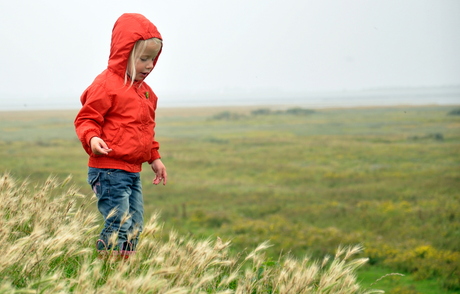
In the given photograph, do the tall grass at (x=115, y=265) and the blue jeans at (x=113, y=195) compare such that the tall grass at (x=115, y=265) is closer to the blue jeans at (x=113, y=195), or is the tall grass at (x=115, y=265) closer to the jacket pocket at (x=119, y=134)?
the blue jeans at (x=113, y=195)

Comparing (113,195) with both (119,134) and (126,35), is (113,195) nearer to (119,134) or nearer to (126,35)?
(119,134)

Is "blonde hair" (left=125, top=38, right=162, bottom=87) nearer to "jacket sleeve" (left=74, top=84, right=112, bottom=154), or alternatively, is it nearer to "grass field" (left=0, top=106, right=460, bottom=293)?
"jacket sleeve" (left=74, top=84, right=112, bottom=154)

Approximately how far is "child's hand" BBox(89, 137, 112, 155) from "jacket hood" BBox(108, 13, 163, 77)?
2.05ft

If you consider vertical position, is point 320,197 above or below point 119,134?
below

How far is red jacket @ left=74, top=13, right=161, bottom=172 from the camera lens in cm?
395

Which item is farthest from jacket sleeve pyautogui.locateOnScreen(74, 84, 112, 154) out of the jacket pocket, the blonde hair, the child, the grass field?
the grass field

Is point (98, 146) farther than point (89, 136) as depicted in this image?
No

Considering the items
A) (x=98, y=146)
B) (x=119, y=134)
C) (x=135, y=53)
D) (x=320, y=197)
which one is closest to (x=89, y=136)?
(x=98, y=146)

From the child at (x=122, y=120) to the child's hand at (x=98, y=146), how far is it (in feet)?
0.22

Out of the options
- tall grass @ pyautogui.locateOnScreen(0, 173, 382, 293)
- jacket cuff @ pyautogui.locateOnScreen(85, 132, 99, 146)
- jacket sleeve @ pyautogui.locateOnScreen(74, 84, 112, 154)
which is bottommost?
tall grass @ pyautogui.locateOnScreen(0, 173, 382, 293)

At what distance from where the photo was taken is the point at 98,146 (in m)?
3.66

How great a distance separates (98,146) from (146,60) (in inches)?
33.5

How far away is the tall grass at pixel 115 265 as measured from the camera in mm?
2592

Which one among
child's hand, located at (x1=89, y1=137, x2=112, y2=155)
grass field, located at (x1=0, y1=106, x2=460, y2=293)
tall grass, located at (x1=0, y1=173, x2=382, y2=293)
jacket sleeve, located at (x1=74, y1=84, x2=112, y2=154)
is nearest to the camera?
tall grass, located at (x1=0, y1=173, x2=382, y2=293)
